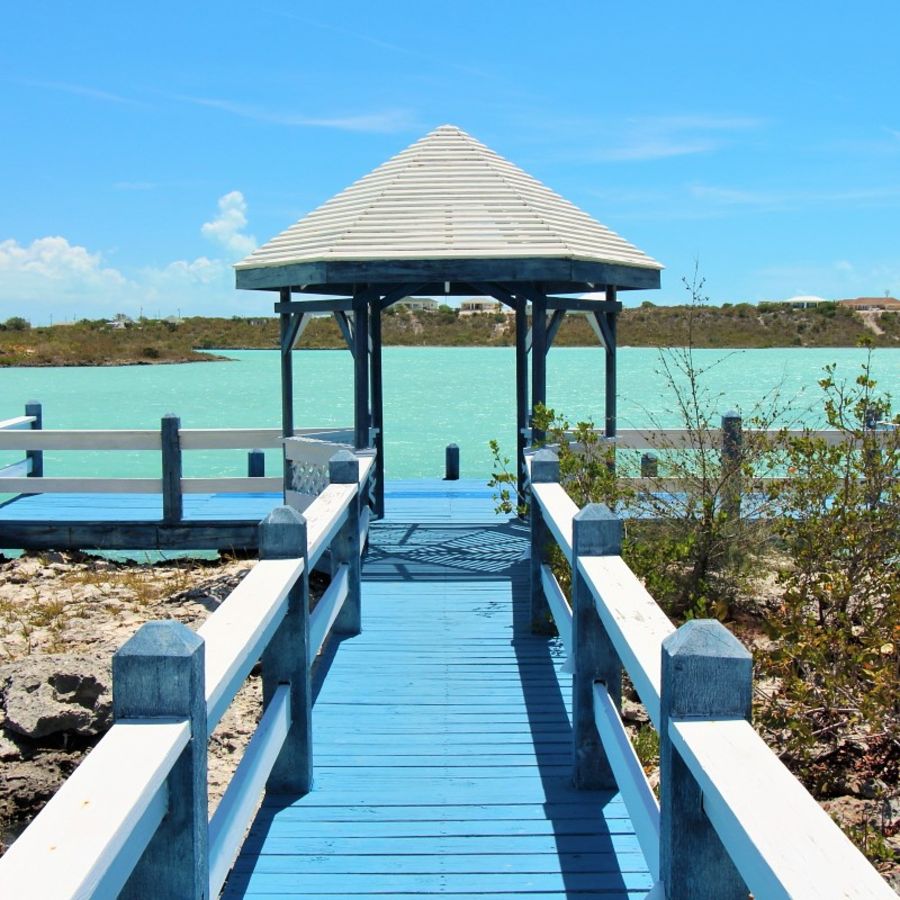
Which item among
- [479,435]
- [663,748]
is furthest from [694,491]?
[479,435]

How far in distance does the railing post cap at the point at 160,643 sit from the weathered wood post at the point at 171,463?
9837 mm

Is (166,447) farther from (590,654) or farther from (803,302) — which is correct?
(803,302)

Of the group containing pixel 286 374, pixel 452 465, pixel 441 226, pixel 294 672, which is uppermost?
pixel 441 226

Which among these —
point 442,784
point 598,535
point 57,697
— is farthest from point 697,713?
point 57,697

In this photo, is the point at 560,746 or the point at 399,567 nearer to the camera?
the point at 560,746

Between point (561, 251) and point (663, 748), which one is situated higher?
point (561, 251)

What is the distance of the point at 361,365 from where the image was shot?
11156 millimetres

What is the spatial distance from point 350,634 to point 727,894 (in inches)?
199

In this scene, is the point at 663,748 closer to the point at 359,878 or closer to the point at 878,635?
the point at 359,878

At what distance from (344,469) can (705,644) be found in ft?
16.1

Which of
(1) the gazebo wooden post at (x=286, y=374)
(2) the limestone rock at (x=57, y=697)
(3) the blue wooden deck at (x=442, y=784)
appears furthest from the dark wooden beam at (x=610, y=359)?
(2) the limestone rock at (x=57, y=697)

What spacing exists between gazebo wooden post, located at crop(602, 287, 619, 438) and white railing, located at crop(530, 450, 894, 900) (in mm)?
7928

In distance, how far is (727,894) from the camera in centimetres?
265

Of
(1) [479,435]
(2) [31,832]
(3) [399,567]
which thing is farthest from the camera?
(1) [479,435]
